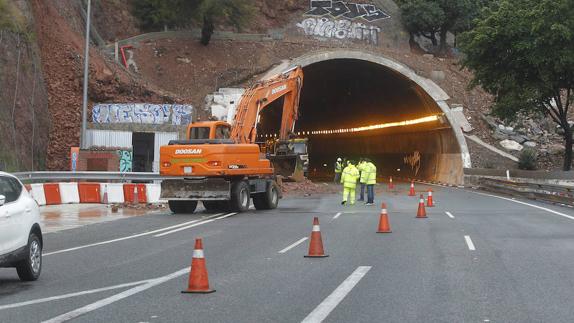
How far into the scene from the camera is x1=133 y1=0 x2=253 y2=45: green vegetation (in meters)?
56.5

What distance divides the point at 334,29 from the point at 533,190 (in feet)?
125

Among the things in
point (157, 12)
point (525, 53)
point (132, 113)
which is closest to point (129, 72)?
point (132, 113)

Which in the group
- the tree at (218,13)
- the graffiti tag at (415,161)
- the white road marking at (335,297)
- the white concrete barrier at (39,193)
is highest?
the tree at (218,13)

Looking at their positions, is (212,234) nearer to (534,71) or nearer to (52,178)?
(52,178)

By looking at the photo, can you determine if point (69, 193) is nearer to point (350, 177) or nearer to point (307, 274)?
point (350, 177)

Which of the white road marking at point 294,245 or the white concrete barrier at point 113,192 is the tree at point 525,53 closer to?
the white concrete barrier at point 113,192

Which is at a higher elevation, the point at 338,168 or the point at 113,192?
the point at 338,168

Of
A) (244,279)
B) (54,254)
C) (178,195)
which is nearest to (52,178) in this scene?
(178,195)

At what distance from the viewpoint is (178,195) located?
25.0m

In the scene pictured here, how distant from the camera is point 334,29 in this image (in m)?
70.8

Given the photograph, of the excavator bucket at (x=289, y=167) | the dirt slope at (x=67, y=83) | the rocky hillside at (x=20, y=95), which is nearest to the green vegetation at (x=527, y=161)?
the excavator bucket at (x=289, y=167)

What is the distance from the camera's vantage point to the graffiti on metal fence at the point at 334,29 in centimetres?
7062

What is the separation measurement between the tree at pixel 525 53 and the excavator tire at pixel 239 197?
19545mm

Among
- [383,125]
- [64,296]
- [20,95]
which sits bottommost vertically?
[64,296]
